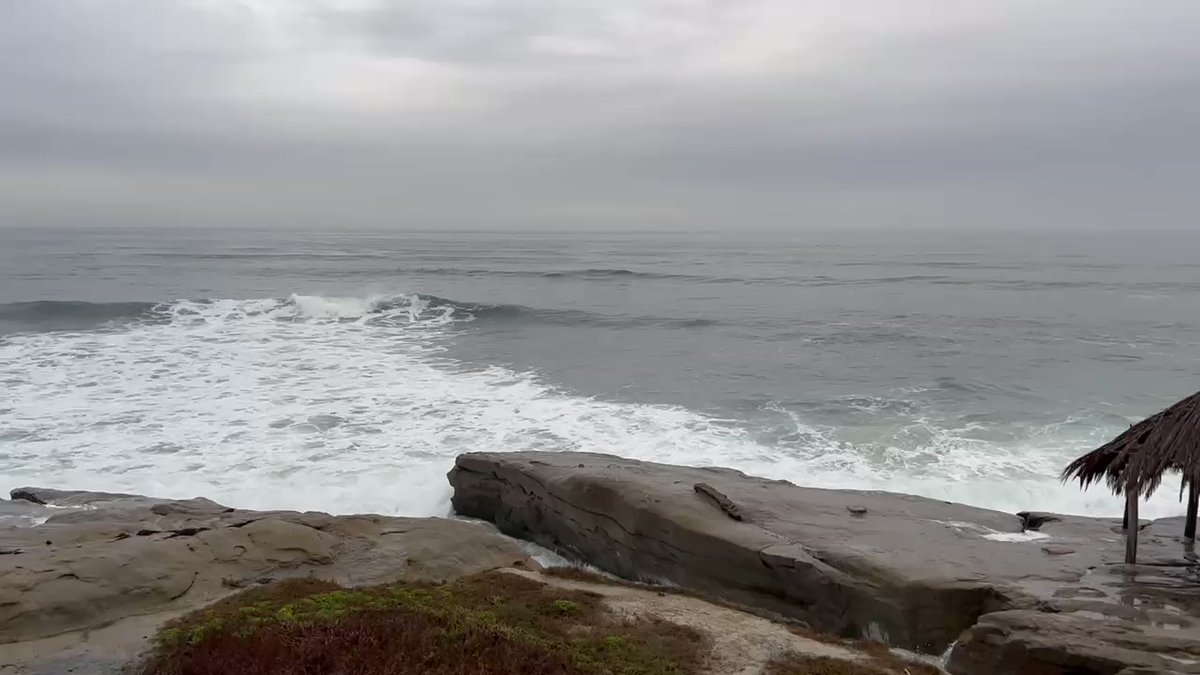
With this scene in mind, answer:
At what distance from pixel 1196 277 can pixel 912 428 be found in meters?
48.6

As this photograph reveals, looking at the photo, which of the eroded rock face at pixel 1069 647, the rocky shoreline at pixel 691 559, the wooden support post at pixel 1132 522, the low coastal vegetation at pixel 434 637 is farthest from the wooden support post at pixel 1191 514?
the low coastal vegetation at pixel 434 637

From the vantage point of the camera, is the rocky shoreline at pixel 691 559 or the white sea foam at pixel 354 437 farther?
the white sea foam at pixel 354 437

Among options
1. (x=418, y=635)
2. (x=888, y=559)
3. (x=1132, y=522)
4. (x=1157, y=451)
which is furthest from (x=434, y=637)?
(x=1132, y=522)

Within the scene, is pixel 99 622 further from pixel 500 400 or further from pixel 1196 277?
pixel 1196 277

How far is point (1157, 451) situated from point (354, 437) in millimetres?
13307

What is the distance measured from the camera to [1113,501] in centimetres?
1277

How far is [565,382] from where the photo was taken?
21.4m

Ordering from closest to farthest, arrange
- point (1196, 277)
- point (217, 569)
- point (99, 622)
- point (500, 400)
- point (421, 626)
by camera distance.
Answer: point (421, 626) < point (99, 622) < point (217, 569) < point (500, 400) < point (1196, 277)

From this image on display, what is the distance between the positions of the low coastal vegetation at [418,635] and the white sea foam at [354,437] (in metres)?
5.17

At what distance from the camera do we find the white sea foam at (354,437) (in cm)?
1320

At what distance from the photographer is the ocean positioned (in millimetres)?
13961

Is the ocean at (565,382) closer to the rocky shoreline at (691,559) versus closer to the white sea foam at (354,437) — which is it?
the white sea foam at (354,437)

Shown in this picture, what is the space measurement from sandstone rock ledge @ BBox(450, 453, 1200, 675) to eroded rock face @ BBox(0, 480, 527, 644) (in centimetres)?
117

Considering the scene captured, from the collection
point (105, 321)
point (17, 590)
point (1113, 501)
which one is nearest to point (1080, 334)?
point (1113, 501)
